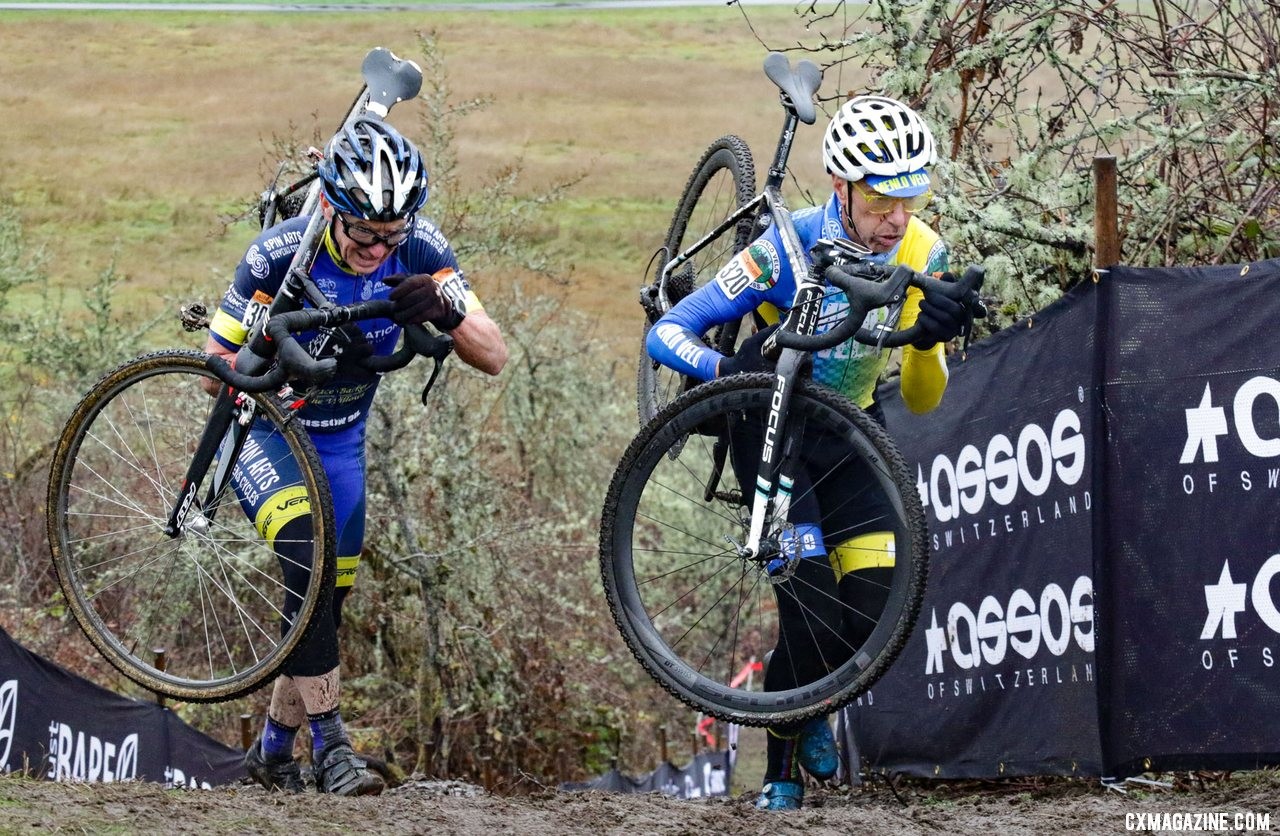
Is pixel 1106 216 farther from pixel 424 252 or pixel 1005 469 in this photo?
pixel 424 252

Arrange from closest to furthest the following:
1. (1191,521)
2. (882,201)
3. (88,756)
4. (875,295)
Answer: (875,295) → (882,201) → (1191,521) → (88,756)

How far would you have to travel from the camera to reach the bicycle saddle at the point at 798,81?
5953mm

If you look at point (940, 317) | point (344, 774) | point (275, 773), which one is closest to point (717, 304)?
point (940, 317)

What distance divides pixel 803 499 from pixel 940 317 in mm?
851

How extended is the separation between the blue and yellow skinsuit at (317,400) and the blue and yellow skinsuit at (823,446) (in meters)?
0.93

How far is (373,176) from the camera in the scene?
510 centimetres

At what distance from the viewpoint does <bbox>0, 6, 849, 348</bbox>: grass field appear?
79.3 ft

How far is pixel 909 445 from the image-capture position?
7273mm

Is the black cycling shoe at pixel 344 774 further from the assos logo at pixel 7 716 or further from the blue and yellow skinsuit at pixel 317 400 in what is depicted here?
the assos logo at pixel 7 716

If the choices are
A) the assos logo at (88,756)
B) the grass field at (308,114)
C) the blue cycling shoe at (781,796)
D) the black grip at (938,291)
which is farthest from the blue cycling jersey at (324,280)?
the grass field at (308,114)

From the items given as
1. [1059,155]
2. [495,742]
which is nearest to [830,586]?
[1059,155]

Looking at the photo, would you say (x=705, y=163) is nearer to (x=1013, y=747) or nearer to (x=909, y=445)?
(x=909, y=445)

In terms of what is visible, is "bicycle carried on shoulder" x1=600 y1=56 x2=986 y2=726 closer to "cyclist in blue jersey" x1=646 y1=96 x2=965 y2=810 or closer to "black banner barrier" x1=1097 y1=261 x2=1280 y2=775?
"cyclist in blue jersey" x1=646 y1=96 x2=965 y2=810
